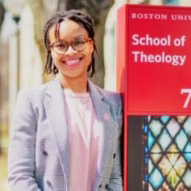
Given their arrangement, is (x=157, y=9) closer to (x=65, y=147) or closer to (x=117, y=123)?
(x=117, y=123)

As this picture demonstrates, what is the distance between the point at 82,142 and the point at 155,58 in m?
0.64

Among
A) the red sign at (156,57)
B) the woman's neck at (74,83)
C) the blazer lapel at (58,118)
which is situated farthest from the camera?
the red sign at (156,57)

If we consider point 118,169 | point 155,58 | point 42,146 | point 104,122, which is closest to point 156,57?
point 155,58

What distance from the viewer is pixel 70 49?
8.57 ft

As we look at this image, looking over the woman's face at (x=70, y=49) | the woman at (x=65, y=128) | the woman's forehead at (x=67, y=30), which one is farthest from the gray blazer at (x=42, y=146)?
the woman's forehead at (x=67, y=30)

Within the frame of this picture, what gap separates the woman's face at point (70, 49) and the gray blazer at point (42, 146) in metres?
0.12

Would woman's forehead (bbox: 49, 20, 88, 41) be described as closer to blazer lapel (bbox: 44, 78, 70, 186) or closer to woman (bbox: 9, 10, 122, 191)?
woman (bbox: 9, 10, 122, 191)

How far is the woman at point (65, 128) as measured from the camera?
2.57 m

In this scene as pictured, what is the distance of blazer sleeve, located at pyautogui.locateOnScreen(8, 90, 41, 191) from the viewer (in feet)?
8.39

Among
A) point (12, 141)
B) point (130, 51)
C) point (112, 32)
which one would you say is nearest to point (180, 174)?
point (130, 51)

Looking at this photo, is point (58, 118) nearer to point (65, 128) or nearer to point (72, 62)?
point (65, 128)

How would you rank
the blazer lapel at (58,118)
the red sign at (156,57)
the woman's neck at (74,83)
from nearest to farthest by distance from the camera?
the blazer lapel at (58,118) < the woman's neck at (74,83) < the red sign at (156,57)

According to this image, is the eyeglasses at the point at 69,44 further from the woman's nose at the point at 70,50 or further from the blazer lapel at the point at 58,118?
the blazer lapel at the point at 58,118

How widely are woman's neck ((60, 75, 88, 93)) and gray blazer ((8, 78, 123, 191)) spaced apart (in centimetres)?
5
